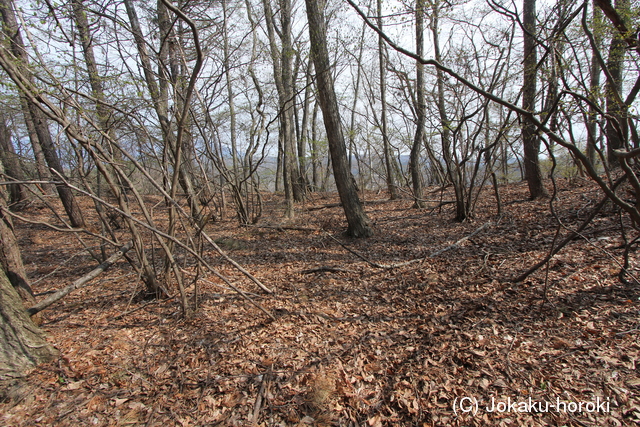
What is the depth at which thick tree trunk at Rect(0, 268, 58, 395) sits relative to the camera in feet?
7.30

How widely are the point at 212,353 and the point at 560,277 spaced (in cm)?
389

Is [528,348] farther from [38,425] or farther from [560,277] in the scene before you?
[38,425]

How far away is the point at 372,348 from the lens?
2689mm

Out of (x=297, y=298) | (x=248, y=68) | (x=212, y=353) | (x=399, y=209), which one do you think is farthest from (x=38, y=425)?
(x=399, y=209)

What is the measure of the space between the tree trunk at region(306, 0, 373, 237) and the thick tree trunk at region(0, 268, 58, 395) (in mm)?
4773

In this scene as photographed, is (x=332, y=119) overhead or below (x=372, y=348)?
overhead

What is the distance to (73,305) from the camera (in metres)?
3.67

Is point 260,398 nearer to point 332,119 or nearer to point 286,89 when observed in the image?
point 332,119

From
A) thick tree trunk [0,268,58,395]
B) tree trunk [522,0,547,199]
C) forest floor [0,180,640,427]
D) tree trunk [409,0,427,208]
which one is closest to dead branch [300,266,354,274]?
forest floor [0,180,640,427]

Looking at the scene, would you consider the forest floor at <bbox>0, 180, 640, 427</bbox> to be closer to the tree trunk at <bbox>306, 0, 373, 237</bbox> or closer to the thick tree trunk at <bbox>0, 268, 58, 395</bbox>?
the thick tree trunk at <bbox>0, 268, 58, 395</bbox>

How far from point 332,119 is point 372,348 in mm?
4333

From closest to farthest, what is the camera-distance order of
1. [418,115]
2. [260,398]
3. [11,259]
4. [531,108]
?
[260,398] < [11,259] < [531,108] < [418,115]

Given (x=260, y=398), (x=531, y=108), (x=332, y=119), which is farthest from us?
(x=531, y=108)

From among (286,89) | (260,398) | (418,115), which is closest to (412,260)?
(260,398)
